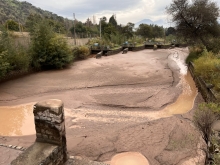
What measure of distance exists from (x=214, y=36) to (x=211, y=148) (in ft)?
49.4

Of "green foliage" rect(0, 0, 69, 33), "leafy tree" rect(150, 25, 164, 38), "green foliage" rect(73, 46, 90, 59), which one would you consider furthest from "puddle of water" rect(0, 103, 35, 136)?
"leafy tree" rect(150, 25, 164, 38)

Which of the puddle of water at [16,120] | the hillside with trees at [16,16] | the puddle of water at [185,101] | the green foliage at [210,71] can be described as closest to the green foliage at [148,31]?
the hillside with trees at [16,16]

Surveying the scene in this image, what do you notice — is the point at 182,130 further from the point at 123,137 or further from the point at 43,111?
the point at 43,111

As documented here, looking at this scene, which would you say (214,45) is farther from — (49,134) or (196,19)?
(49,134)

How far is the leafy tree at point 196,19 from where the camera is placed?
618 inches

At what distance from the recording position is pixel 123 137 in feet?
19.2

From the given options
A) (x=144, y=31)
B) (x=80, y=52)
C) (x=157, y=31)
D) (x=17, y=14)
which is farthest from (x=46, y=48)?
(x=157, y=31)

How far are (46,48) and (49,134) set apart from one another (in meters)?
10.6

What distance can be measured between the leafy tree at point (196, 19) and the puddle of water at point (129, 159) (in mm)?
14507

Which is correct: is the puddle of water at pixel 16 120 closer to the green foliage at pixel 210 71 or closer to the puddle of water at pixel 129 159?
the puddle of water at pixel 129 159

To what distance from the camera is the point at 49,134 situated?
4.26 meters

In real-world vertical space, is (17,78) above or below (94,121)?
above

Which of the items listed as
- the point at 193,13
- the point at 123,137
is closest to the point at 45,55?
the point at 123,137

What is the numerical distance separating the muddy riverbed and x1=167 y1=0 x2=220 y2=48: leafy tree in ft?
18.6
